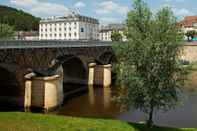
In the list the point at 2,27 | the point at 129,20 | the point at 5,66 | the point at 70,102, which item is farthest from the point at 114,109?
the point at 2,27

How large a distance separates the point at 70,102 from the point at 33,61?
9156 millimetres

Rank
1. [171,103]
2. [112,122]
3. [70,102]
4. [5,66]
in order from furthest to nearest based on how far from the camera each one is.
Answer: [70,102] < [5,66] < [112,122] < [171,103]

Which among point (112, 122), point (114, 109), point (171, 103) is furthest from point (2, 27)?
point (171, 103)

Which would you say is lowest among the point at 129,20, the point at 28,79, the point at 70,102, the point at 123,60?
the point at 70,102

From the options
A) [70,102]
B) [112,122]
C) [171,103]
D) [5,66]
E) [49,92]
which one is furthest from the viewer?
[70,102]

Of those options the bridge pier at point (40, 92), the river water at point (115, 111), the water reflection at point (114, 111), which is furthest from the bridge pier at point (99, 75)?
the bridge pier at point (40, 92)

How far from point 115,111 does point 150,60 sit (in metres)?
18.9

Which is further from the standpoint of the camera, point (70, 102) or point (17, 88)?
point (70, 102)

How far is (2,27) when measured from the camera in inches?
3019

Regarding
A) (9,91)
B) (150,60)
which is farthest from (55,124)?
(9,91)

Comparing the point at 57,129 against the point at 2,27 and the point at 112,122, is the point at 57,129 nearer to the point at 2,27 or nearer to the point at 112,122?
the point at 112,122

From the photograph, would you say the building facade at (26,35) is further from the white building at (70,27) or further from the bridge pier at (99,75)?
the bridge pier at (99,75)

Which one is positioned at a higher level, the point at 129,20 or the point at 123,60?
the point at 129,20

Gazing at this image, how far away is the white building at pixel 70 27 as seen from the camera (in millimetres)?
138250
